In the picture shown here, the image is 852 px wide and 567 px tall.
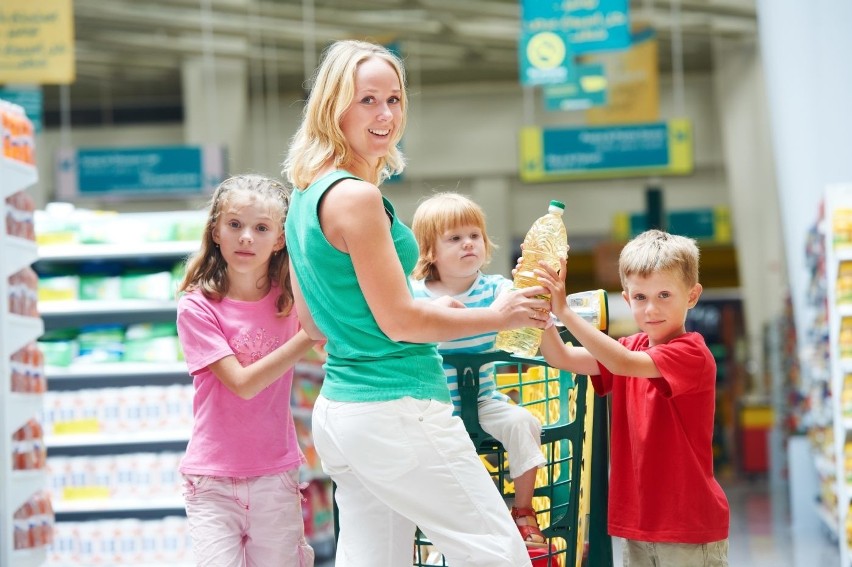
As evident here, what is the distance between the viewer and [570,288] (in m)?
20.2

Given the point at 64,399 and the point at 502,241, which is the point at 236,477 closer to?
the point at 64,399

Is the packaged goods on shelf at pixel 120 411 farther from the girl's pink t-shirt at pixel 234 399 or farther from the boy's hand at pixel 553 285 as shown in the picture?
the boy's hand at pixel 553 285

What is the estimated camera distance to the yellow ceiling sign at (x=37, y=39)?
409 inches

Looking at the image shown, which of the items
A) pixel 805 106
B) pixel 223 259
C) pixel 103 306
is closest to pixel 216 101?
pixel 805 106

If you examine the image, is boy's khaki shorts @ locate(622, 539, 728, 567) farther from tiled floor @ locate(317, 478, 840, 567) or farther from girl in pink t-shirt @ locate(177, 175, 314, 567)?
tiled floor @ locate(317, 478, 840, 567)

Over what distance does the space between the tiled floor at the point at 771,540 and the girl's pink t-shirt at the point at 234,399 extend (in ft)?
11.2

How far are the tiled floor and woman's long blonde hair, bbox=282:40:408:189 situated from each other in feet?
13.5

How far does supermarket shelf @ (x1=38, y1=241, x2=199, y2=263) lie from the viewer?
6.25m

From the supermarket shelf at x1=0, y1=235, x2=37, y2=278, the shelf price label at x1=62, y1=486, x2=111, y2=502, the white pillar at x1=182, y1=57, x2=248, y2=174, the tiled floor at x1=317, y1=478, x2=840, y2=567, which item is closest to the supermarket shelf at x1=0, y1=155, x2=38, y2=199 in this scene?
the supermarket shelf at x1=0, y1=235, x2=37, y2=278

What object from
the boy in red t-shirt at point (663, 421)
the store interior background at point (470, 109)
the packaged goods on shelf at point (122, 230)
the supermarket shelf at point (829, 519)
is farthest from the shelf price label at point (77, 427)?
the store interior background at point (470, 109)

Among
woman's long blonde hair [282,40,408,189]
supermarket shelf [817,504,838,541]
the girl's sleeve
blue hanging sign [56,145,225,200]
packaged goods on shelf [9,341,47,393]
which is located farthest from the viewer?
blue hanging sign [56,145,225,200]

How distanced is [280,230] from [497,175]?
15.6 metres

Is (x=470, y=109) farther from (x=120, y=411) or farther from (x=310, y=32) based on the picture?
(x=120, y=411)

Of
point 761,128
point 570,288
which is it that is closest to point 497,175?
point 570,288
